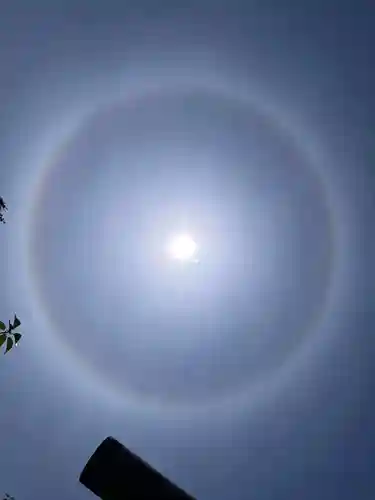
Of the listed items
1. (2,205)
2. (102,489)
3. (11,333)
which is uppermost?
(2,205)

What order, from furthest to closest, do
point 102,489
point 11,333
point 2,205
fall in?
point 2,205
point 11,333
point 102,489

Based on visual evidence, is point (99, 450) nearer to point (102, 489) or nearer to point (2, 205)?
point (102, 489)

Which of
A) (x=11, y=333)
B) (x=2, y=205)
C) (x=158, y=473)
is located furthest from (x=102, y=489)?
(x=2, y=205)

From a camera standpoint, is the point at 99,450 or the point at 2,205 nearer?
the point at 99,450

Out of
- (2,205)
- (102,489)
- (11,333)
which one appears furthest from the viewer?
(2,205)

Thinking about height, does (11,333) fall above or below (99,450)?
above

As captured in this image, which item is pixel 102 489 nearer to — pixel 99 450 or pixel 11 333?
pixel 99 450
